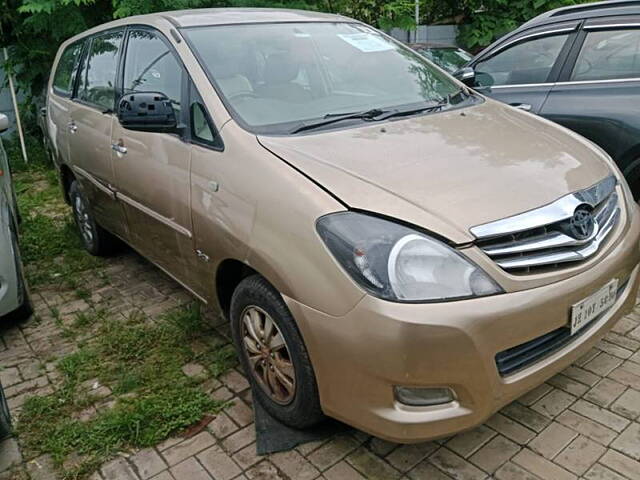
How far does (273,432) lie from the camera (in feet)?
8.38

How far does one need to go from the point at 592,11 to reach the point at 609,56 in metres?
0.41

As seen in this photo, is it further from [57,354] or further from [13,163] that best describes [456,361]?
[13,163]

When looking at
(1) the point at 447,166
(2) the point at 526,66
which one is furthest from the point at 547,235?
(2) the point at 526,66

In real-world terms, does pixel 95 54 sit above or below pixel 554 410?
above

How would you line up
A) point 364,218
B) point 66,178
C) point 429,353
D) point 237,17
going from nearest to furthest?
point 429,353 → point 364,218 → point 237,17 → point 66,178

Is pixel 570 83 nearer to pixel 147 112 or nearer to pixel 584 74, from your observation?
pixel 584 74

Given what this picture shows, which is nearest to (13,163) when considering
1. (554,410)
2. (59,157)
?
(59,157)

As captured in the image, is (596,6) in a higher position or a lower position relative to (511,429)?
higher

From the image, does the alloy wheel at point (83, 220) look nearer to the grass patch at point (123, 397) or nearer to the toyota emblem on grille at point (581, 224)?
the grass patch at point (123, 397)

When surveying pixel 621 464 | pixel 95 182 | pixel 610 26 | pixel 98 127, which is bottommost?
pixel 621 464

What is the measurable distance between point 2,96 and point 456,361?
29.0ft

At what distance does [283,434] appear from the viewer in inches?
99.7

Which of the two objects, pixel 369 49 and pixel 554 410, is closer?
pixel 554 410

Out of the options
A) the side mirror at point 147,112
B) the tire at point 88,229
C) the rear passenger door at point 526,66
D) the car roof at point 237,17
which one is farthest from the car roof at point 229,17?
the tire at point 88,229
